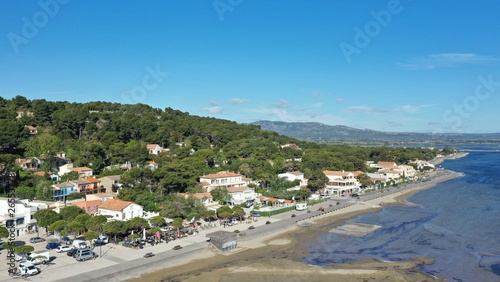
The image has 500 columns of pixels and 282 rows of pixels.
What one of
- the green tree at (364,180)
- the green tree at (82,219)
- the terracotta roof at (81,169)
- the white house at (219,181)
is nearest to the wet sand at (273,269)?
the green tree at (82,219)

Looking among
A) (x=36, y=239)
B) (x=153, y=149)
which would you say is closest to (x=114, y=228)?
(x=36, y=239)

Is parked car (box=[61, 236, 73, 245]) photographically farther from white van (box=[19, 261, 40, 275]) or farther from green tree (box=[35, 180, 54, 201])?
green tree (box=[35, 180, 54, 201])

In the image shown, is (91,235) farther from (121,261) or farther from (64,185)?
(64,185)

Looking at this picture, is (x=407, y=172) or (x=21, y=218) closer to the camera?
(x=21, y=218)

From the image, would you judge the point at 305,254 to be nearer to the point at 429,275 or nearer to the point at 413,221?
the point at 429,275

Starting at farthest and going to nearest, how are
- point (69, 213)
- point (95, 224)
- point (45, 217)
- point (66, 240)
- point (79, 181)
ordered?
point (79, 181)
point (69, 213)
point (45, 217)
point (95, 224)
point (66, 240)

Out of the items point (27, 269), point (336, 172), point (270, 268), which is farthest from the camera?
point (336, 172)
